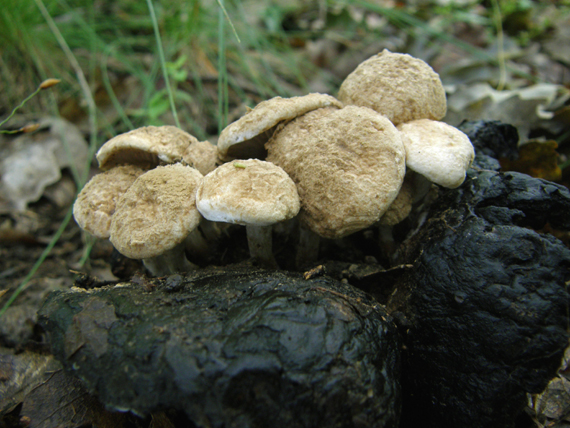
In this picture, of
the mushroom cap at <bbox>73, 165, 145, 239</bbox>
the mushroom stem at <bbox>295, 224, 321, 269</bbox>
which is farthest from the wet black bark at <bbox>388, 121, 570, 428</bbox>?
the mushroom cap at <bbox>73, 165, 145, 239</bbox>

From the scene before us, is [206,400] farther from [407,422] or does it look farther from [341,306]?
[407,422]

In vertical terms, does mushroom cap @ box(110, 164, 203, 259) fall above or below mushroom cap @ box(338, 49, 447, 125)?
below

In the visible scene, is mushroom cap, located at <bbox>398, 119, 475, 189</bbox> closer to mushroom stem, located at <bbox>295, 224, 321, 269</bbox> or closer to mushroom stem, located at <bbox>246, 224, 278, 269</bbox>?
mushroom stem, located at <bbox>295, 224, 321, 269</bbox>

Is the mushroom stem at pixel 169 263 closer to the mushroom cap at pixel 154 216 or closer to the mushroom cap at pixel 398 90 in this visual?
the mushroom cap at pixel 154 216

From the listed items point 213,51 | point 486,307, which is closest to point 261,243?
point 486,307

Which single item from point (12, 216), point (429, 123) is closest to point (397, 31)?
point (429, 123)

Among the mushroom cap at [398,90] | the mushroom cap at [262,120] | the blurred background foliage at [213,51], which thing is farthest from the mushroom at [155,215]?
the blurred background foliage at [213,51]
